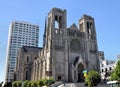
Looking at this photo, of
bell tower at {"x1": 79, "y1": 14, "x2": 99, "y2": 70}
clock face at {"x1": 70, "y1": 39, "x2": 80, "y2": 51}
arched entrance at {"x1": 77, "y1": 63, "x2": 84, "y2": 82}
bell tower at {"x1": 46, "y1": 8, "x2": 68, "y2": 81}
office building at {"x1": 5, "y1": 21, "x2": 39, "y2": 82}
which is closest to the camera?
bell tower at {"x1": 46, "y1": 8, "x2": 68, "y2": 81}

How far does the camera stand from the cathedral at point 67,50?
61.4 meters

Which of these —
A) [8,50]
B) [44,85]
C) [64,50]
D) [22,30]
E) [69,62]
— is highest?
[22,30]

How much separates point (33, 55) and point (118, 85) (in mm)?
51946

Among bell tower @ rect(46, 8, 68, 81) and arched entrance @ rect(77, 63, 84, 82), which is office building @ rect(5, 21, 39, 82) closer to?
bell tower @ rect(46, 8, 68, 81)

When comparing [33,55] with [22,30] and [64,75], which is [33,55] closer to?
[64,75]

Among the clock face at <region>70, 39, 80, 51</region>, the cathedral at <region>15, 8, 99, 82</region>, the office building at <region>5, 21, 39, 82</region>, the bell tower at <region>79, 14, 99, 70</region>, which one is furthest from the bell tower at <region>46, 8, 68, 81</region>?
the office building at <region>5, 21, 39, 82</region>

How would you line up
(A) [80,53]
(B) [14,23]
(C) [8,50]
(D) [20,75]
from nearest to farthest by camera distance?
(A) [80,53] → (D) [20,75] → (C) [8,50] → (B) [14,23]

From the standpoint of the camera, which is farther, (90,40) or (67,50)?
(90,40)

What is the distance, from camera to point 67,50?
211ft

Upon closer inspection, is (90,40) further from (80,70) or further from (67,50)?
(80,70)

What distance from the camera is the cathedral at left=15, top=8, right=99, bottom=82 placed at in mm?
61438

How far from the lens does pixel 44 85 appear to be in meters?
53.2

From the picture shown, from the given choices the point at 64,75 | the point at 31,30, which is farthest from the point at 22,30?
the point at 64,75

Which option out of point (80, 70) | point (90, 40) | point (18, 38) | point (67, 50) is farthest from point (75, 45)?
point (18, 38)
